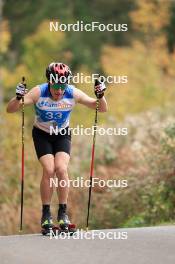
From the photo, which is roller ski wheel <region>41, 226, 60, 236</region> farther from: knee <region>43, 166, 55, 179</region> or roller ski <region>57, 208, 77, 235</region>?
knee <region>43, 166, 55, 179</region>

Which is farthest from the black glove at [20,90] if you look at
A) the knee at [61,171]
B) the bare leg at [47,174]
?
the knee at [61,171]

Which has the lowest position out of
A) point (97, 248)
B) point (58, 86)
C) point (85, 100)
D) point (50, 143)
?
point (97, 248)

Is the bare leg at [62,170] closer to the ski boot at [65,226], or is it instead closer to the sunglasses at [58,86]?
the ski boot at [65,226]

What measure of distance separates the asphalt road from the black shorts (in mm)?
1035

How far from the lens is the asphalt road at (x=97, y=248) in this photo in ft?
30.7

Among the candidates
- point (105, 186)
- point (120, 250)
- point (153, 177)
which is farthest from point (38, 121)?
point (105, 186)

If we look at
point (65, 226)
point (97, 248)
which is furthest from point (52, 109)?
point (97, 248)

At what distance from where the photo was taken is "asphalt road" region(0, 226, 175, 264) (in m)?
9.36

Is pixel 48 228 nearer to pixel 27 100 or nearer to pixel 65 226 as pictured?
pixel 65 226

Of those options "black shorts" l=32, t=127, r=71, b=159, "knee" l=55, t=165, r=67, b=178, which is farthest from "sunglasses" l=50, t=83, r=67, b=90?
"knee" l=55, t=165, r=67, b=178

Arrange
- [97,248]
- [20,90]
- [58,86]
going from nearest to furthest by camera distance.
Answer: [97,248]
[20,90]
[58,86]

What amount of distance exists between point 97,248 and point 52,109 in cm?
205

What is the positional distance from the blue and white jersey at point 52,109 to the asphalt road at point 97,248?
133cm

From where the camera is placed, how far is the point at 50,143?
11.5 metres
